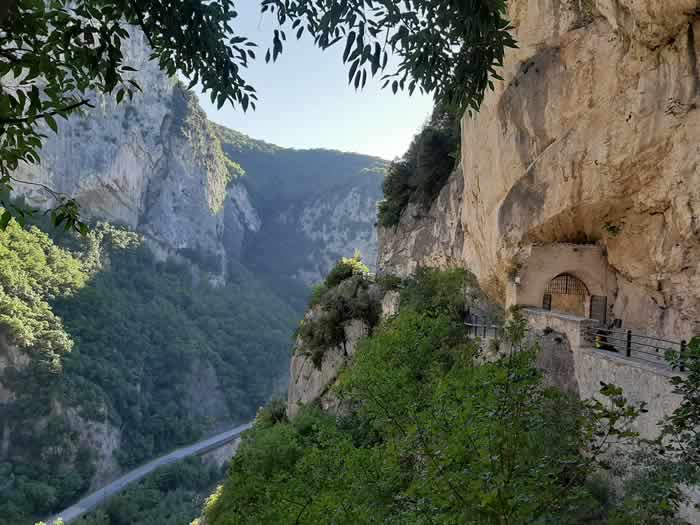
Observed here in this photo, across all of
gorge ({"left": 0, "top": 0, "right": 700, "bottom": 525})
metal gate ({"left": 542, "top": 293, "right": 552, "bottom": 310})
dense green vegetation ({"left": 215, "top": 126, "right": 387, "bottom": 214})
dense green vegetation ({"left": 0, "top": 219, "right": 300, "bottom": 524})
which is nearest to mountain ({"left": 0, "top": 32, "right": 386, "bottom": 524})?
dense green vegetation ({"left": 0, "top": 219, "right": 300, "bottom": 524})

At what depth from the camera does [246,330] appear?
92938 mm

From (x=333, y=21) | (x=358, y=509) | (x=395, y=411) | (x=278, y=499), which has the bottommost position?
(x=278, y=499)

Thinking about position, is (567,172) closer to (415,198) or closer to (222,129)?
(415,198)

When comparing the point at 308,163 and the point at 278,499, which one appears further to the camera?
the point at 308,163

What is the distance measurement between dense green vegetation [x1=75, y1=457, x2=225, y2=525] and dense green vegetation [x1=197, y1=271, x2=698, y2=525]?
27443mm

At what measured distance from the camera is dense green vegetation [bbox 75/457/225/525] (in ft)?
128

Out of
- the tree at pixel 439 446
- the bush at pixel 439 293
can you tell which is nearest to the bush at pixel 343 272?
the bush at pixel 439 293

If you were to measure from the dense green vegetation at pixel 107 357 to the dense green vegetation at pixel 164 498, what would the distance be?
17.6 feet

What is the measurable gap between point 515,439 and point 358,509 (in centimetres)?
352

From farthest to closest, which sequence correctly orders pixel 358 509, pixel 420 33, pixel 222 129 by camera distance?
pixel 222 129, pixel 358 509, pixel 420 33

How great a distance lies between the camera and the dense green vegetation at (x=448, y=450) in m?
4.21

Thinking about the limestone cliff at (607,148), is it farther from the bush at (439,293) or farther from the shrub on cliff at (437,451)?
the shrub on cliff at (437,451)

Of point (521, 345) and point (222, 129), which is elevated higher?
point (222, 129)

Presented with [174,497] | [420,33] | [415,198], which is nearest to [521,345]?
[420,33]
